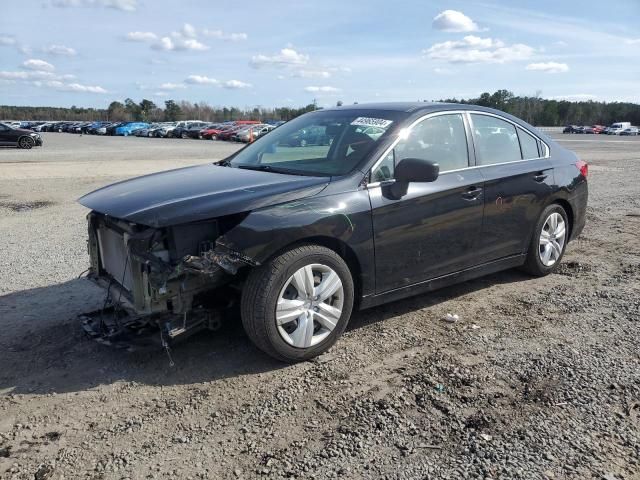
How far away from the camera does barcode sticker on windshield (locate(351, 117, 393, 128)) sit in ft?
14.1

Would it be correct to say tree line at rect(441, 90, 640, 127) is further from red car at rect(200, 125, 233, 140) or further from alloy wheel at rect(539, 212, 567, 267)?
alloy wheel at rect(539, 212, 567, 267)

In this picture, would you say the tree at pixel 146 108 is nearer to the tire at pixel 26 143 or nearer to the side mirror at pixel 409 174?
the tire at pixel 26 143

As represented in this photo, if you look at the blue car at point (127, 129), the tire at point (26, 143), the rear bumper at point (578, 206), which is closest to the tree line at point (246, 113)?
the blue car at point (127, 129)

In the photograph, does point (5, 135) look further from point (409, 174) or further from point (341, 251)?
point (409, 174)

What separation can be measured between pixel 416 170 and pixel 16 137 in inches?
1116

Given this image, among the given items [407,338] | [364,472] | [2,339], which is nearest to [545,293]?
[407,338]

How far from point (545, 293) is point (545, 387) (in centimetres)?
192

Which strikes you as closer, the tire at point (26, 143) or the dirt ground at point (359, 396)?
the dirt ground at point (359, 396)

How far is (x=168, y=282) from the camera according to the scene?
3.33 meters

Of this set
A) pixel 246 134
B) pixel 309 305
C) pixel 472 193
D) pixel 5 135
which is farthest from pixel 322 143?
pixel 246 134

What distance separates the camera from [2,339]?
13.3 ft

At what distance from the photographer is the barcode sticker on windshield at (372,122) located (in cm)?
431

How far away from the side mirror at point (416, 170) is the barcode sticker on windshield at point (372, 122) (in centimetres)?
52

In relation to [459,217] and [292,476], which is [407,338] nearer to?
[459,217]
